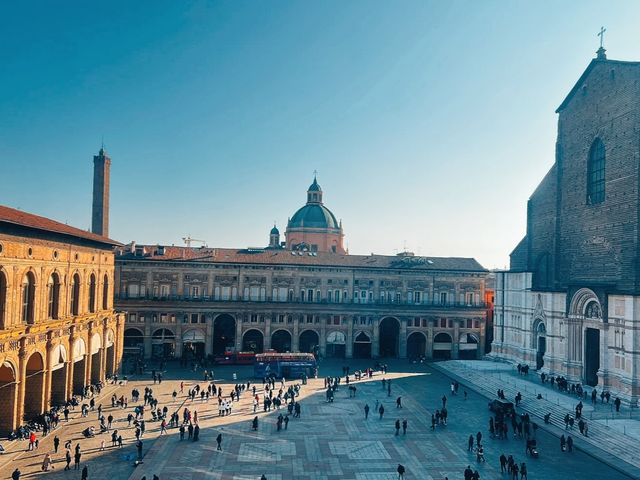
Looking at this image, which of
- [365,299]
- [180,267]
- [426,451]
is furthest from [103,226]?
[426,451]

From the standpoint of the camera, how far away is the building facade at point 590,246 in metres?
39.8

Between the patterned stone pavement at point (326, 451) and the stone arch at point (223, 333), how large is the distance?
24139 mm

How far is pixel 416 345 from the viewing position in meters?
67.9

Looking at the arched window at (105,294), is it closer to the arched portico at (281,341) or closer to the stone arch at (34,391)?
the stone arch at (34,391)

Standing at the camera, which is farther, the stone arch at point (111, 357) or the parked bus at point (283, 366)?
the parked bus at point (283, 366)

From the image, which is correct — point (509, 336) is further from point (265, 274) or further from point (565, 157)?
point (265, 274)

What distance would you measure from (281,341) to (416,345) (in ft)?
55.8

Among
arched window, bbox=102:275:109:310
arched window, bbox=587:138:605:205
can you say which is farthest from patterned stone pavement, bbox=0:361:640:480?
arched window, bbox=587:138:605:205

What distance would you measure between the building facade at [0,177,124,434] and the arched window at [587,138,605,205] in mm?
41298

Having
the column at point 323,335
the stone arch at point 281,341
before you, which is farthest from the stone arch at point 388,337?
the stone arch at point 281,341

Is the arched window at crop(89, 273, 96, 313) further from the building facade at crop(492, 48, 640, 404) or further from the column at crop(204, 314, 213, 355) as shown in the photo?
the building facade at crop(492, 48, 640, 404)

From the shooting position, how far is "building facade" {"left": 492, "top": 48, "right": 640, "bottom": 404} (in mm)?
39812

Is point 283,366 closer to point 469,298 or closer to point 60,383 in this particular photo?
point 60,383

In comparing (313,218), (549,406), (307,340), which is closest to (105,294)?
(307,340)
